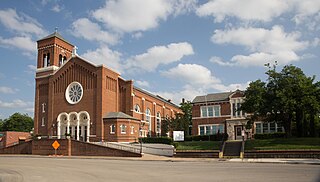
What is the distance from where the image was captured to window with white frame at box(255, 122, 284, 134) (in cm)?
4803

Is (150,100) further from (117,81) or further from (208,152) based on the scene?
(208,152)

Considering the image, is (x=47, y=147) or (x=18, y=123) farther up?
(x=18, y=123)

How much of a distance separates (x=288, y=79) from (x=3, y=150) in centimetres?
4263

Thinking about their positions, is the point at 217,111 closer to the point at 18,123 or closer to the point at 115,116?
the point at 115,116

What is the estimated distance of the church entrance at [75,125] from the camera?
50594mm

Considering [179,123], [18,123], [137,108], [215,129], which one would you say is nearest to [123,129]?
[137,108]

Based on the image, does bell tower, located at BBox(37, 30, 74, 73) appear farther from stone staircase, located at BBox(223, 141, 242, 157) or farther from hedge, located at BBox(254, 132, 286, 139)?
hedge, located at BBox(254, 132, 286, 139)

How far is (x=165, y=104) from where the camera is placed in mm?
74688

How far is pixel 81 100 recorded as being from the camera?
51594 millimetres

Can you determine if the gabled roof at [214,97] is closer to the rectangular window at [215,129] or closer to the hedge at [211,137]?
the rectangular window at [215,129]

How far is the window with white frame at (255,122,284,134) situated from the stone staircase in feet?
33.0

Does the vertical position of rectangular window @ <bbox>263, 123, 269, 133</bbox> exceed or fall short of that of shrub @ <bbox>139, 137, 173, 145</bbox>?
it exceeds it

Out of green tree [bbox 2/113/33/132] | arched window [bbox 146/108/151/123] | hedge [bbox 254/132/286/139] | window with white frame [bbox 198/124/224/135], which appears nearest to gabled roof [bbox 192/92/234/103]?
window with white frame [bbox 198/124/224/135]

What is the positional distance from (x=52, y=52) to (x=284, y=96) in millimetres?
40750
